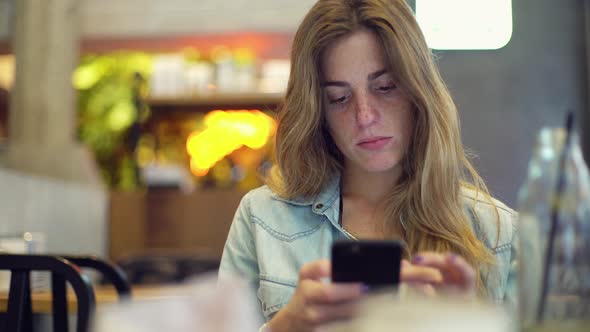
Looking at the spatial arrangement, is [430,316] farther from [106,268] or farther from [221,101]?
[221,101]

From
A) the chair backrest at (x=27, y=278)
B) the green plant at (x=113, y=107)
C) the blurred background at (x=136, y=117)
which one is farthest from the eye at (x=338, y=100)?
the green plant at (x=113, y=107)

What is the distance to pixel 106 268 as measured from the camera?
1.85 meters

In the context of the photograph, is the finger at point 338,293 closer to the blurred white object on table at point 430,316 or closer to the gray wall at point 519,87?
the blurred white object on table at point 430,316

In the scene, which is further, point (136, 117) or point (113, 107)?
point (113, 107)

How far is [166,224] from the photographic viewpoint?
468 centimetres

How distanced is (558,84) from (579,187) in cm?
98

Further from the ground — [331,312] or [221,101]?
[221,101]

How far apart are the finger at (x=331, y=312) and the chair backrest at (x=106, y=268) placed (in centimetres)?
129

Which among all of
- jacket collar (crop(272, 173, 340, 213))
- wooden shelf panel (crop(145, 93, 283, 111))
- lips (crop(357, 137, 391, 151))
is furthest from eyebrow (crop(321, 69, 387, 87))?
wooden shelf panel (crop(145, 93, 283, 111))

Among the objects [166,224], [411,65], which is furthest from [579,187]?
[166,224]

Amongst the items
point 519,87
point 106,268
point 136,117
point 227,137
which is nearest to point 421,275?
point 519,87

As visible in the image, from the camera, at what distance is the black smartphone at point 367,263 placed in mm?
656

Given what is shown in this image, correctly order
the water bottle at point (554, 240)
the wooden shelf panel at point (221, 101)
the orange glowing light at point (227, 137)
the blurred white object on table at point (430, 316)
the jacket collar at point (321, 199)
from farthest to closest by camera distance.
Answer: the orange glowing light at point (227, 137), the wooden shelf panel at point (221, 101), the jacket collar at point (321, 199), the water bottle at point (554, 240), the blurred white object on table at point (430, 316)

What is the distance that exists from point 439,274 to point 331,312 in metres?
0.13
